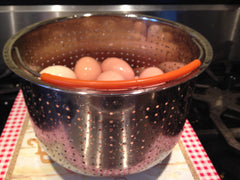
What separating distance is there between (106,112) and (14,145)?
1.29 ft

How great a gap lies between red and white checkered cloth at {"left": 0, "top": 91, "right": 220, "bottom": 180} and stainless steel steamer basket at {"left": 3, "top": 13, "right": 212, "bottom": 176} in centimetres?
14

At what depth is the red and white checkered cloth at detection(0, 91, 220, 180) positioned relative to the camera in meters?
0.61

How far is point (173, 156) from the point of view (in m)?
0.66

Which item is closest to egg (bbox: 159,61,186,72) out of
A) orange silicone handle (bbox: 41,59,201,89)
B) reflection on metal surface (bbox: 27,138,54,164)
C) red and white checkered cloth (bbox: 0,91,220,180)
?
red and white checkered cloth (bbox: 0,91,220,180)

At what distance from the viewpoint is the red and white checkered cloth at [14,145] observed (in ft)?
2.02

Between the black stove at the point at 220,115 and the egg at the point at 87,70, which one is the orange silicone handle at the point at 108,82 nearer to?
the egg at the point at 87,70

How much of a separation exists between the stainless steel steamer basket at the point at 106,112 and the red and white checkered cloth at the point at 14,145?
5.7 inches

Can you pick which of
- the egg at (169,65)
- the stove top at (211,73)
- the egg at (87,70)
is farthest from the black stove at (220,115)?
the egg at (87,70)

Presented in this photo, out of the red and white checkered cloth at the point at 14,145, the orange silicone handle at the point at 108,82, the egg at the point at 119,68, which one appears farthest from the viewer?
the egg at the point at 119,68

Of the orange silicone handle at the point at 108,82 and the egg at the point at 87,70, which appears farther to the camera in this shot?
the egg at the point at 87,70
